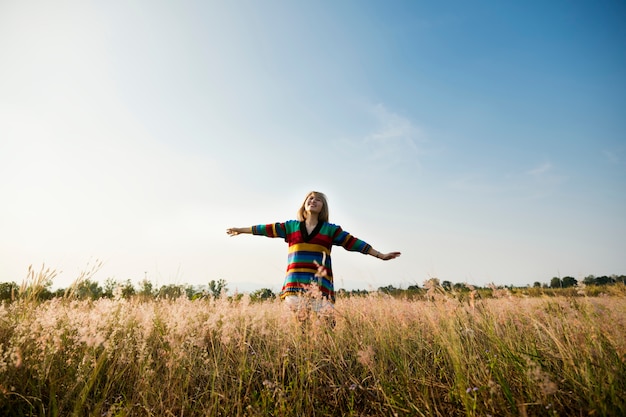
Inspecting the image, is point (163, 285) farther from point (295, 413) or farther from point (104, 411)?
point (295, 413)

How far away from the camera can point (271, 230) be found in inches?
172

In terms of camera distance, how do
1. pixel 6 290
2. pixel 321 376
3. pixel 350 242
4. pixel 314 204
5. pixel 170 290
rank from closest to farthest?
pixel 321 376 → pixel 350 242 → pixel 314 204 → pixel 170 290 → pixel 6 290

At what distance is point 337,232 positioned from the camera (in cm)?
422

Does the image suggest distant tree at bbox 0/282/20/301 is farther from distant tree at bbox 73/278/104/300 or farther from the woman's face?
the woman's face

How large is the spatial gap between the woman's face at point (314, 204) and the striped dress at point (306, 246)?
8.9 inches

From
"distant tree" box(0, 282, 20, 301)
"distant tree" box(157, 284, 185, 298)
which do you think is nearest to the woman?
"distant tree" box(157, 284, 185, 298)

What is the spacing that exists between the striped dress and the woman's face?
23 cm

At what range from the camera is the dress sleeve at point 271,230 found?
4.34 meters

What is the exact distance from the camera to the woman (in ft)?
12.6

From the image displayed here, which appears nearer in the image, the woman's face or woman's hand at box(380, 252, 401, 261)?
woman's hand at box(380, 252, 401, 261)

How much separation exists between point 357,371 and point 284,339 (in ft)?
2.38

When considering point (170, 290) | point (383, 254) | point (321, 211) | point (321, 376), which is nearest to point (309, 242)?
point (321, 211)

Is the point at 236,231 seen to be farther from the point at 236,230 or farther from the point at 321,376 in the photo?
the point at 321,376

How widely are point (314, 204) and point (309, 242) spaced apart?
583mm
